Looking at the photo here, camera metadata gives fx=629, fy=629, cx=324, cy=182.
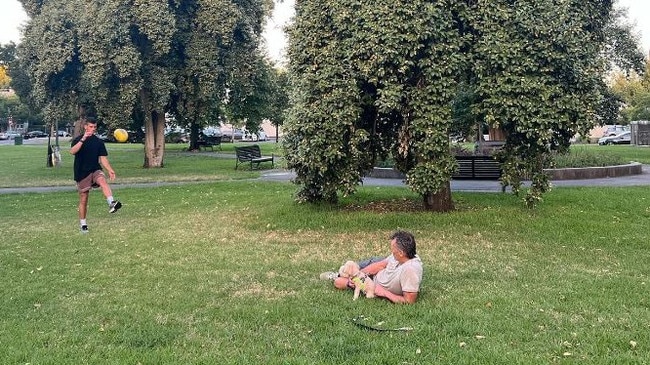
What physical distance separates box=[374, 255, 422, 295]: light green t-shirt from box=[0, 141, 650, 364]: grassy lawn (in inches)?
6.8

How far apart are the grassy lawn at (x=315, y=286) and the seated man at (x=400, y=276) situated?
125mm

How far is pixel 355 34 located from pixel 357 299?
500cm

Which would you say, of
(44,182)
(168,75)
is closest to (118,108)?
(168,75)

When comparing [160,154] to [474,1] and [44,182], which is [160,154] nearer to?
[44,182]

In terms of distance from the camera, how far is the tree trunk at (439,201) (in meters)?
10.7

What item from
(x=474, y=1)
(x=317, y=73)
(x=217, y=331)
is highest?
(x=474, y=1)

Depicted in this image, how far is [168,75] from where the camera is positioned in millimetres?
21547

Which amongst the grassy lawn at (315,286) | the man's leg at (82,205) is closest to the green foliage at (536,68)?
the grassy lawn at (315,286)

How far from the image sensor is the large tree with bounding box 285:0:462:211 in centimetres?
905

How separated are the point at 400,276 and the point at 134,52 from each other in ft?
54.5

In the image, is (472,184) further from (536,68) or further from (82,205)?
(82,205)

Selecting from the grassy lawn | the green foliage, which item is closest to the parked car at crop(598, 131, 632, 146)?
the grassy lawn

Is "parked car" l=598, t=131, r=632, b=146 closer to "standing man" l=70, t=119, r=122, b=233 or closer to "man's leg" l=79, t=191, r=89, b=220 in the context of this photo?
"standing man" l=70, t=119, r=122, b=233

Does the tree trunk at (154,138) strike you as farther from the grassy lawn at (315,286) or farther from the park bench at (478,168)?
the park bench at (478,168)
